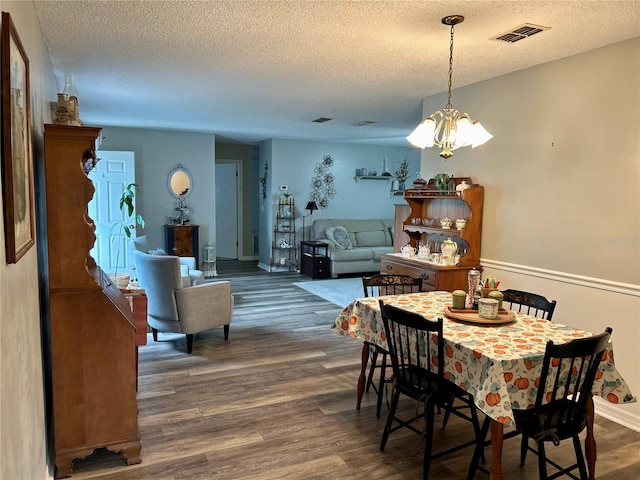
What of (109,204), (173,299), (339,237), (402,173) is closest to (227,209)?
(339,237)

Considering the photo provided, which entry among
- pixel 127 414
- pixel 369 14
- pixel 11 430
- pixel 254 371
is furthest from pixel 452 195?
pixel 11 430

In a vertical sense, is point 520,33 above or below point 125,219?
above

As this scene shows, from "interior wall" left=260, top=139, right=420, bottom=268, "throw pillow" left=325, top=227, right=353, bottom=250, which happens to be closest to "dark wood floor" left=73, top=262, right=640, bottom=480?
"throw pillow" left=325, top=227, right=353, bottom=250

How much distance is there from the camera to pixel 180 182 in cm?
771

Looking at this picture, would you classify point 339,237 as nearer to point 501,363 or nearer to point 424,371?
point 424,371

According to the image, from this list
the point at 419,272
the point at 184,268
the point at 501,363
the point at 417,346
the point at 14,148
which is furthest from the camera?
the point at 184,268

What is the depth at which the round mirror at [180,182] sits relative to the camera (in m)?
7.63

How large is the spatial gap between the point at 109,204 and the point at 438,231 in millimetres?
4721

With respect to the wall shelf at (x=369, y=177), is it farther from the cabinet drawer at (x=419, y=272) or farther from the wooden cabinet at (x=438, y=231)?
the cabinet drawer at (x=419, y=272)

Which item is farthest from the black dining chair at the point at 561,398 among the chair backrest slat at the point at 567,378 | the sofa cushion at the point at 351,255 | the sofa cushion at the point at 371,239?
the sofa cushion at the point at 371,239

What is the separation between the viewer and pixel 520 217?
3811mm

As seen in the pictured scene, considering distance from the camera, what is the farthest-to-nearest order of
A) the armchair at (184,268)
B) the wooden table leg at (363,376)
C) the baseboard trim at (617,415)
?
the armchair at (184,268)
the wooden table leg at (363,376)
the baseboard trim at (617,415)

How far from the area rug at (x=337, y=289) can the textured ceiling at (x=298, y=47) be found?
2579 mm

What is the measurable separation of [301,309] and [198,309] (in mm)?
1821
